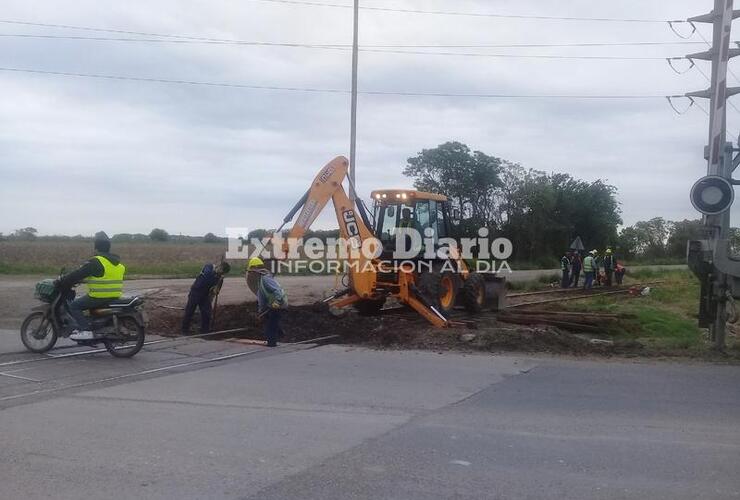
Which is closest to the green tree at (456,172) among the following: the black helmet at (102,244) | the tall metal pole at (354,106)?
the tall metal pole at (354,106)

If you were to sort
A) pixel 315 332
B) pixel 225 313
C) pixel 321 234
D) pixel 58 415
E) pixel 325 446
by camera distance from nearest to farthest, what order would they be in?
pixel 325 446, pixel 58 415, pixel 315 332, pixel 225 313, pixel 321 234

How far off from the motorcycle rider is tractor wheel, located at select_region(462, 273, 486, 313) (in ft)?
31.7

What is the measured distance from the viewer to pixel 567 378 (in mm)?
11234

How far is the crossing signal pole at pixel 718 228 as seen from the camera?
13109mm

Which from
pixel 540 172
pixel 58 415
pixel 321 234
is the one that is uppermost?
pixel 540 172

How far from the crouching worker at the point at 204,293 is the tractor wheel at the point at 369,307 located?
4.03 m

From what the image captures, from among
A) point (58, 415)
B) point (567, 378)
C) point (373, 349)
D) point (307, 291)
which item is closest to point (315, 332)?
point (373, 349)

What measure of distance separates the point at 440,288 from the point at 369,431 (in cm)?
1057

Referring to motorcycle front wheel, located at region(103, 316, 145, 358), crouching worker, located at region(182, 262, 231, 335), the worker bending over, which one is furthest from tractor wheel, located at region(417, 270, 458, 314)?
the worker bending over

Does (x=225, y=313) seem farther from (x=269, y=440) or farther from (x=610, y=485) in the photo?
(x=610, y=485)

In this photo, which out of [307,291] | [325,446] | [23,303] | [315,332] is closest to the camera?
[325,446]

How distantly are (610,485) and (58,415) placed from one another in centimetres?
578

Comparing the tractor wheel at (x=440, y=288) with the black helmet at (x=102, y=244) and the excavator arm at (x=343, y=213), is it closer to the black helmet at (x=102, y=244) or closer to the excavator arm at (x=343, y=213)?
the excavator arm at (x=343, y=213)

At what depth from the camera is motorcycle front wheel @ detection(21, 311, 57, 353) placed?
1253cm
